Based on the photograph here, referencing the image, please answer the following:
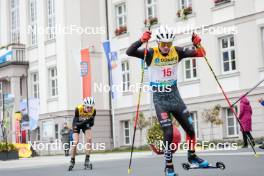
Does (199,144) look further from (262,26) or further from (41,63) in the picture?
(41,63)

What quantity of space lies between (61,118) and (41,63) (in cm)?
502

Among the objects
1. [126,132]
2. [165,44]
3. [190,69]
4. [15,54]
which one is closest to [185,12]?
[190,69]

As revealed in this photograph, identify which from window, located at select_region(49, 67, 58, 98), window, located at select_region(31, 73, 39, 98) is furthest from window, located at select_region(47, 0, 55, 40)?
window, located at select_region(31, 73, 39, 98)

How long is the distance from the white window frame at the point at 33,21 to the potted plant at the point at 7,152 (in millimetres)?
15796

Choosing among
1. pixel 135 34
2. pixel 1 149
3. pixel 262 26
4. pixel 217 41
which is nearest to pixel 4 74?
pixel 135 34

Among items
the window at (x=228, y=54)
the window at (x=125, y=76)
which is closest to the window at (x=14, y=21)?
the window at (x=125, y=76)

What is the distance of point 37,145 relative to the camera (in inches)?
1598

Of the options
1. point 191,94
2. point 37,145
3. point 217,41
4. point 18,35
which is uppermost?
point 18,35

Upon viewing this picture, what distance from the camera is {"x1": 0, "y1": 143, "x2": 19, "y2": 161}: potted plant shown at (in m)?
28.2

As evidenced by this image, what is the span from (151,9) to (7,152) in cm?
1305

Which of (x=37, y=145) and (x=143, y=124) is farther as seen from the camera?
(x=37, y=145)

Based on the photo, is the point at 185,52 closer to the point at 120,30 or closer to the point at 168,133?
the point at 168,133

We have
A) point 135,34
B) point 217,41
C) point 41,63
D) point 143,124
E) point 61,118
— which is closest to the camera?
point 217,41

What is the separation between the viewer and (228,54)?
1191 inches
